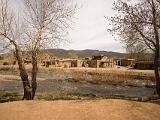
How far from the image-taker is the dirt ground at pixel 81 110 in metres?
13.6

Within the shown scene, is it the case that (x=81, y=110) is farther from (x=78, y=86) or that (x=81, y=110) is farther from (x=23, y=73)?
(x=78, y=86)

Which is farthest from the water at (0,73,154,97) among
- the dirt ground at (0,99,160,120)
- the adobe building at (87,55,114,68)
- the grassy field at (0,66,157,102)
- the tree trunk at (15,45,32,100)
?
the adobe building at (87,55,114,68)

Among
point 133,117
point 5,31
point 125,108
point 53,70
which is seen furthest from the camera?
point 53,70

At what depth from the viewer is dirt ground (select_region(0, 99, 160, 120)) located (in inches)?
536

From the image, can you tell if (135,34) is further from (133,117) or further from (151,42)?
(133,117)

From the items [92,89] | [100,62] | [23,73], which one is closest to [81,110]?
[23,73]

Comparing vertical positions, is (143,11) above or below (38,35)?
above

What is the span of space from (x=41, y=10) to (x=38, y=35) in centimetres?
183

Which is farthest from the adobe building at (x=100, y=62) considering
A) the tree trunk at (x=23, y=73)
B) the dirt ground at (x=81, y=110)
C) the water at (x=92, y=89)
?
the dirt ground at (x=81, y=110)

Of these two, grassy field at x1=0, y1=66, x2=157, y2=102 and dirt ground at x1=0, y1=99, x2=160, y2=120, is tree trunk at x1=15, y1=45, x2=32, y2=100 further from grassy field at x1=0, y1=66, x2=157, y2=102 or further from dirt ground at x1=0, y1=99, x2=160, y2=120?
dirt ground at x1=0, y1=99, x2=160, y2=120

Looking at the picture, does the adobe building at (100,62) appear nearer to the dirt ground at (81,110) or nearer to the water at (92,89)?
the water at (92,89)

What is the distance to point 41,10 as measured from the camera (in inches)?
878

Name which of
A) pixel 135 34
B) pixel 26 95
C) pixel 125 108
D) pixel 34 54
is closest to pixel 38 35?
pixel 34 54

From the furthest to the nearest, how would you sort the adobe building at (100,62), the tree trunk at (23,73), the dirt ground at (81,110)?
the adobe building at (100,62)
the tree trunk at (23,73)
the dirt ground at (81,110)
